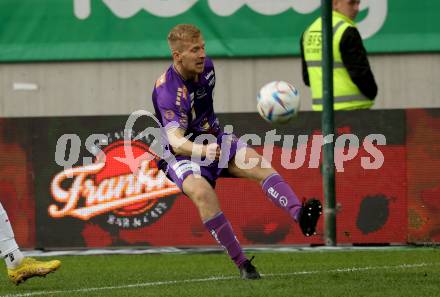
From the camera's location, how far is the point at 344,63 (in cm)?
1120

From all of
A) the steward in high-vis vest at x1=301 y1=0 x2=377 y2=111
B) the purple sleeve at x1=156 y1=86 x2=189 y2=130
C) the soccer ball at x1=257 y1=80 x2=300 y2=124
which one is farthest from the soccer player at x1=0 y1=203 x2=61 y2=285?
the steward in high-vis vest at x1=301 y1=0 x2=377 y2=111

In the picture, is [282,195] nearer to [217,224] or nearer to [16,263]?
[217,224]

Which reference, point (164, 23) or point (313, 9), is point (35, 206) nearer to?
point (164, 23)

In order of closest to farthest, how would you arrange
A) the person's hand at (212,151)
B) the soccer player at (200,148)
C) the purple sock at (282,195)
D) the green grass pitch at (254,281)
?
the green grass pitch at (254,281), the person's hand at (212,151), the purple sock at (282,195), the soccer player at (200,148)

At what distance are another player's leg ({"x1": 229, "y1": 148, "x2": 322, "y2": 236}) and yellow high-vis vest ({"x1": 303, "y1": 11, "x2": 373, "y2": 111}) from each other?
2510mm

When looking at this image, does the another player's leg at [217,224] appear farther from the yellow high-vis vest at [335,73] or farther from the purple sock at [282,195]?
the yellow high-vis vest at [335,73]

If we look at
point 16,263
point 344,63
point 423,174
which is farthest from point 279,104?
point 423,174

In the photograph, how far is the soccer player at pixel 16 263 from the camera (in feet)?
28.6

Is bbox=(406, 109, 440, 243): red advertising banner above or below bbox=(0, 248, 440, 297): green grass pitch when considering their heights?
above

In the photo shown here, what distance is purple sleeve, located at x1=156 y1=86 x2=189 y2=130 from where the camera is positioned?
887 cm

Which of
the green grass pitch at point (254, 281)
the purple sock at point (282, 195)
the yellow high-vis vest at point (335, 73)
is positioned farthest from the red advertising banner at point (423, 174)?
the purple sock at point (282, 195)

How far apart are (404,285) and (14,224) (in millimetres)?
5025

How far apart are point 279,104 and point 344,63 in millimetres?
2562

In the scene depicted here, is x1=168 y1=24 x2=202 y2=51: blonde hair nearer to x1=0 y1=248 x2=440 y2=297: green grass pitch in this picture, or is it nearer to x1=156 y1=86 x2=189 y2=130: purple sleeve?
x1=156 y1=86 x2=189 y2=130: purple sleeve
